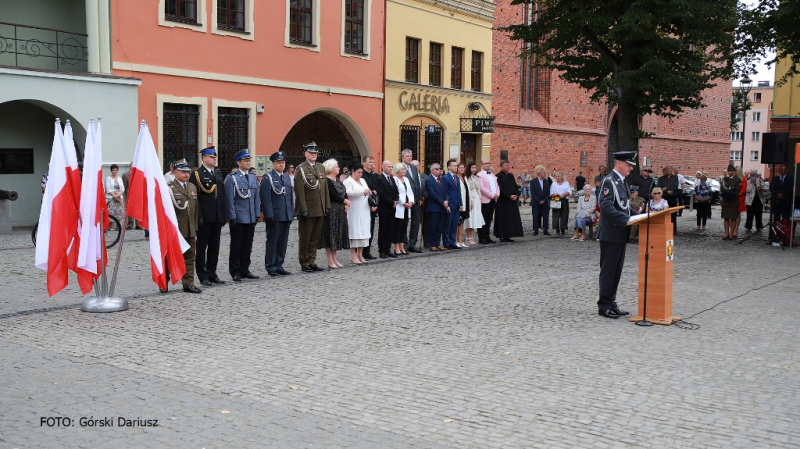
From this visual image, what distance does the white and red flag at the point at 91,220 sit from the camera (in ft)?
33.0

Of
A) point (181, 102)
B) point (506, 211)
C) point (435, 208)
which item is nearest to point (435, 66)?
point (181, 102)

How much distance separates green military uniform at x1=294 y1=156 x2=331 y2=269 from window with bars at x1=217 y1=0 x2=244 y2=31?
10.7m

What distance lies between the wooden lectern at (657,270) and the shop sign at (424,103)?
21.0 m

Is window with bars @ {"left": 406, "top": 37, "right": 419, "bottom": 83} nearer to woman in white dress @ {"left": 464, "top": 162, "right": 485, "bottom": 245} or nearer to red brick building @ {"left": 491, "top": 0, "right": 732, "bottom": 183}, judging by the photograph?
red brick building @ {"left": 491, "top": 0, "right": 732, "bottom": 183}

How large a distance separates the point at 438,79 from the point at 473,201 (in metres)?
14.1

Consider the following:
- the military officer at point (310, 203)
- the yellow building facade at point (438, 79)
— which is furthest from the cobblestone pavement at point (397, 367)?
the yellow building facade at point (438, 79)

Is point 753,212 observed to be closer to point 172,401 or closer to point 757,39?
point 757,39

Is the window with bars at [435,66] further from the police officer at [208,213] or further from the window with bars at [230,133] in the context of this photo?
the police officer at [208,213]

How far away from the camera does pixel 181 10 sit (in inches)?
875

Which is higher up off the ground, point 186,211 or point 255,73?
point 255,73

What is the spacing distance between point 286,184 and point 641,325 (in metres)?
6.28

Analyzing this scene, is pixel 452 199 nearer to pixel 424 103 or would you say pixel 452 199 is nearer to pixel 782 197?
pixel 782 197

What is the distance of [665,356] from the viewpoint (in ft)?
26.5

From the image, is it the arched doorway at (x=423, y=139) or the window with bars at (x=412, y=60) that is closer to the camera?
the window with bars at (x=412, y=60)
